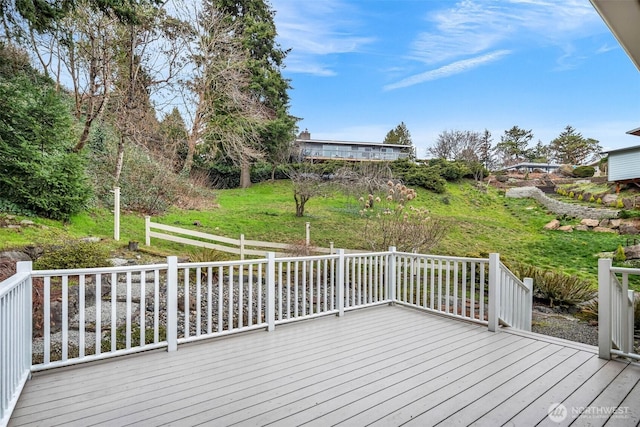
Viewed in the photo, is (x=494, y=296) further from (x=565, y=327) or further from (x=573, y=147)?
(x=573, y=147)

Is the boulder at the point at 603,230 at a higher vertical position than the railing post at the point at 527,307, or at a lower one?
higher

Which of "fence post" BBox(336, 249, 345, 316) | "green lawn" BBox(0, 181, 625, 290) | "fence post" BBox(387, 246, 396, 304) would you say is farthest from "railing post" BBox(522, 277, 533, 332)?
"green lawn" BBox(0, 181, 625, 290)

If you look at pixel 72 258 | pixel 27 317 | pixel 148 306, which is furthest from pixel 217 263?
pixel 72 258

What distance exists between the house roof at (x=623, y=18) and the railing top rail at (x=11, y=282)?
136 inches

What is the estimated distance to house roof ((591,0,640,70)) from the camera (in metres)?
1.68

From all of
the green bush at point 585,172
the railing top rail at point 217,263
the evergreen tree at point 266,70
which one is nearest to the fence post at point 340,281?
the railing top rail at point 217,263

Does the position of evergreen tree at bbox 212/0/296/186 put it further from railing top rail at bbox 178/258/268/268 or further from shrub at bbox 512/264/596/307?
shrub at bbox 512/264/596/307

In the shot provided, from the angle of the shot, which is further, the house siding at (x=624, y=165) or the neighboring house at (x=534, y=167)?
the neighboring house at (x=534, y=167)

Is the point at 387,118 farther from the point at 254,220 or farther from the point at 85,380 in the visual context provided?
the point at 85,380

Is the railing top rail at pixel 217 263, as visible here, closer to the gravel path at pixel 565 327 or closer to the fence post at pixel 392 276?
the fence post at pixel 392 276

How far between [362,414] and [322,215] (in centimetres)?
896

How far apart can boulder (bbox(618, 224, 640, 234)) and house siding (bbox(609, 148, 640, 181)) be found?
122 inches

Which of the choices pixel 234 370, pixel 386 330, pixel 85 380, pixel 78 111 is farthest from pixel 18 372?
pixel 78 111

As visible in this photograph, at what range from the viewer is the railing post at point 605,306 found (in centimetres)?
303
